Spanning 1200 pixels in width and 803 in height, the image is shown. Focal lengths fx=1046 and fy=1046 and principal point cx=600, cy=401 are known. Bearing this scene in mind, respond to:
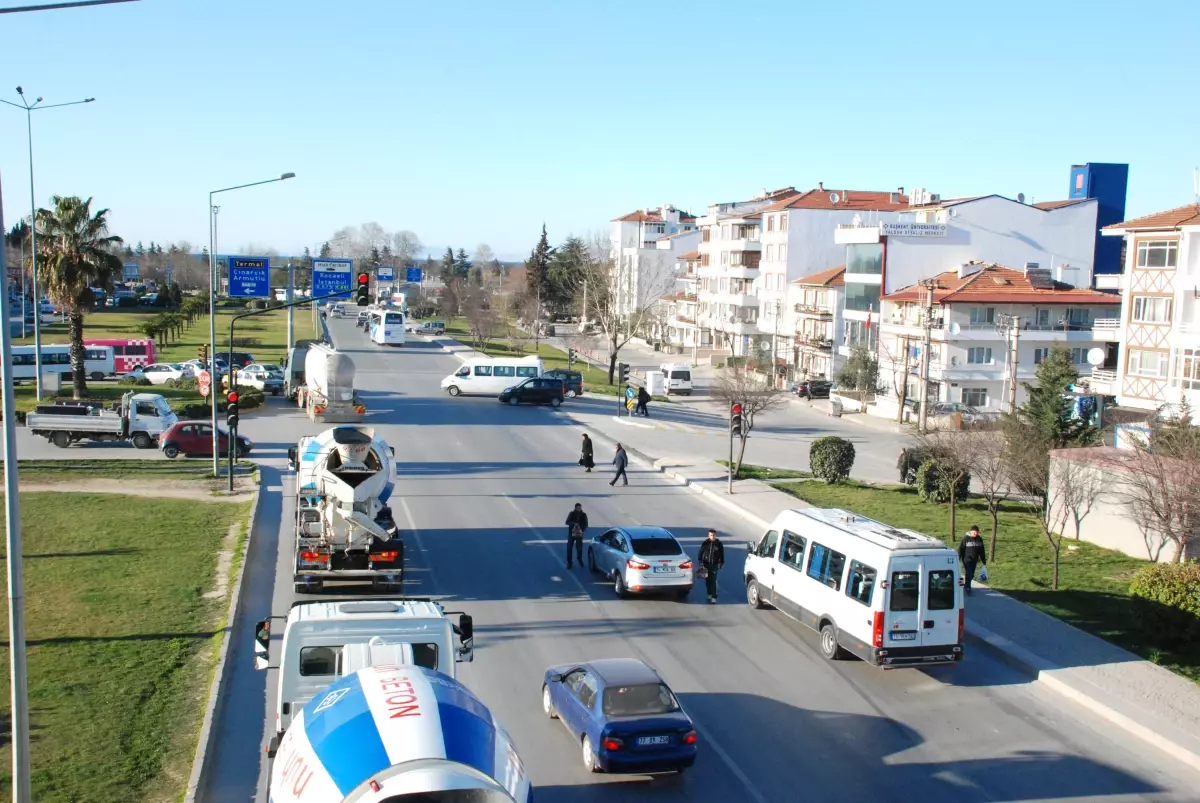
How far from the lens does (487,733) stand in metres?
7.34

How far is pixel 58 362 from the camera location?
55.0 meters

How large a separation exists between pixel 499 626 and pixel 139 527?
10.6m

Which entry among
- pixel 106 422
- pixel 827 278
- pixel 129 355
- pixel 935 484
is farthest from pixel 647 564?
pixel 827 278

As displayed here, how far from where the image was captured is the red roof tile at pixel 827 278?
69.2 meters

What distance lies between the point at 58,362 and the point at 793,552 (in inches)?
1921

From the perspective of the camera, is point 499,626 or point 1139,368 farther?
point 1139,368

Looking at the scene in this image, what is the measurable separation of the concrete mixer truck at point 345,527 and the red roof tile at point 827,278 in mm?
53209

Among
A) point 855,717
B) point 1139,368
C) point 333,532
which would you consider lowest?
point 855,717

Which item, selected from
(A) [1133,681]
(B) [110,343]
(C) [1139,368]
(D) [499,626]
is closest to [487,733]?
(D) [499,626]

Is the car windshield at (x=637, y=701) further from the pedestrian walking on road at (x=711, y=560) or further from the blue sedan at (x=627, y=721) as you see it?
the pedestrian walking on road at (x=711, y=560)

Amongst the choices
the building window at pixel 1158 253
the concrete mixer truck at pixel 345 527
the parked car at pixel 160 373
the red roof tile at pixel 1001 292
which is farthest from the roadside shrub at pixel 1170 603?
the parked car at pixel 160 373

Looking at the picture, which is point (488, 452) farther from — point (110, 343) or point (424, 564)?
point (110, 343)

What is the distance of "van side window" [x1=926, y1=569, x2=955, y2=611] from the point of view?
15570 millimetres

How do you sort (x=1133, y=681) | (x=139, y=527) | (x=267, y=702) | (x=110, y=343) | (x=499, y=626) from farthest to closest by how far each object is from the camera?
(x=110, y=343), (x=139, y=527), (x=499, y=626), (x=1133, y=681), (x=267, y=702)
